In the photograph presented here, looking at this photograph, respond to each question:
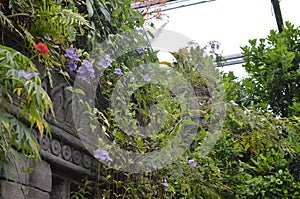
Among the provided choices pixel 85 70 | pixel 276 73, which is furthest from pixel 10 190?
pixel 276 73

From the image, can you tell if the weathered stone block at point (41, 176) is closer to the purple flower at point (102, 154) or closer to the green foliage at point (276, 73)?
the purple flower at point (102, 154)

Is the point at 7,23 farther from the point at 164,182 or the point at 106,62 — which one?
the point at 164,182

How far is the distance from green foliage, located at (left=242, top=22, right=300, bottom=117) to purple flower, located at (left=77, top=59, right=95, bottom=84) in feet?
7.45

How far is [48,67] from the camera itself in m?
2.05

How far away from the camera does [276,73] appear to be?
168 inches

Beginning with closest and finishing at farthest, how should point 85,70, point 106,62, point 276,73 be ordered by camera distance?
point 85,70 < point 106,62 < point 276,73

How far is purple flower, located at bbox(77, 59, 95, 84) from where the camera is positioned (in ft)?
7.47

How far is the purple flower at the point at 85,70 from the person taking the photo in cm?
228

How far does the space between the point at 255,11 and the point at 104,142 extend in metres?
3.58

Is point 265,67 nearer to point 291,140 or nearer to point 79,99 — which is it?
point 291,140

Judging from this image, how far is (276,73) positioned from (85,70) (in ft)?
8.07

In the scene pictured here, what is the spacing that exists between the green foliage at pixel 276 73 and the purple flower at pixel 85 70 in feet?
7.45

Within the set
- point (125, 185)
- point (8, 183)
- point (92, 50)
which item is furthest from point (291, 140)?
point (8, 183)

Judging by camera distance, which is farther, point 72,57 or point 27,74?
point 72,57
